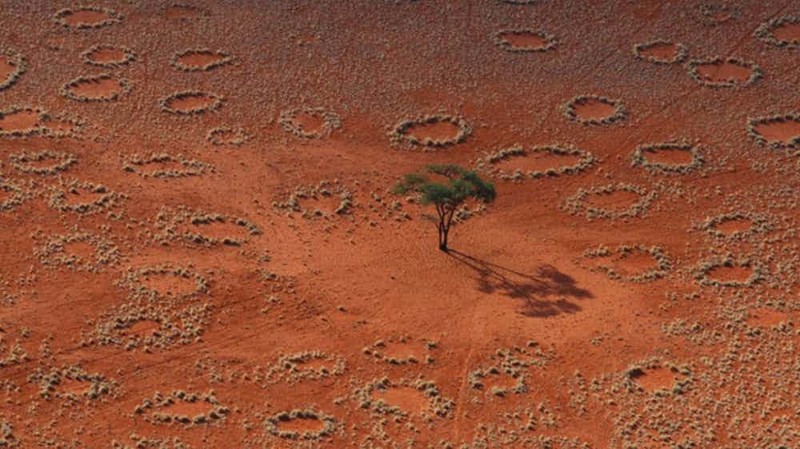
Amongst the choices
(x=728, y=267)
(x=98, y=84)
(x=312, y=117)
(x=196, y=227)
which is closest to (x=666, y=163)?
(x=728, y=267)

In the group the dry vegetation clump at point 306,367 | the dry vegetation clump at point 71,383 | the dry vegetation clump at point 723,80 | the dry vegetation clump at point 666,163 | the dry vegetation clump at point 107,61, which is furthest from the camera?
the dry vegetation clump at point 723,80

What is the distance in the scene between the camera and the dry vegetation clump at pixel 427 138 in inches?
1671

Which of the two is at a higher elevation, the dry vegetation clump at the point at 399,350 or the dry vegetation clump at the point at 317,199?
the dry vegetation clump at the point at 317,199

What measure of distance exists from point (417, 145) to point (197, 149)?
944cm

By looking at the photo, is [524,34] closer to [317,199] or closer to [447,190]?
[317,199]

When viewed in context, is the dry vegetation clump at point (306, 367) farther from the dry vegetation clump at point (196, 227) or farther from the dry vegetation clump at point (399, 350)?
the dry vegetation clump at point (196, 227)

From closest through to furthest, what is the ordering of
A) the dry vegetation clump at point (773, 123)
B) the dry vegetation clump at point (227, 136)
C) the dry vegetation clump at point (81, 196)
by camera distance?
1. the dry vegetation clump at point (81, 196)
2. the dry vegetation clump at point (227, 136)
3. the dry vegetation clump at point (773, 123)

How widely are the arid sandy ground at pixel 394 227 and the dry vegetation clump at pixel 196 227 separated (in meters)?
0.09

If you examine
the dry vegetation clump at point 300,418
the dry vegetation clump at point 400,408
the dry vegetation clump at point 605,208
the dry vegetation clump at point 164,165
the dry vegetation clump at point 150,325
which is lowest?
the dry vegetation clump at point 300,418

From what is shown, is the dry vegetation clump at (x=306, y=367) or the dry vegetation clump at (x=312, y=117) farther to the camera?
the dry vegetation clump at (x=312, y=117)

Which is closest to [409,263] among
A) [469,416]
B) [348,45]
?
[469,416]

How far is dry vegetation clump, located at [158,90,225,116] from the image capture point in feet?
142

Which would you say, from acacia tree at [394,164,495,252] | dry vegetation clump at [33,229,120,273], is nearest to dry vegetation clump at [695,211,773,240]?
acacia tree at [394,164,495,252]

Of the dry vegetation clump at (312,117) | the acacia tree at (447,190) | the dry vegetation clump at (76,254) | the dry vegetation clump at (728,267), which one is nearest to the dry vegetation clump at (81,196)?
the dry vegetation clump at (76,254)
